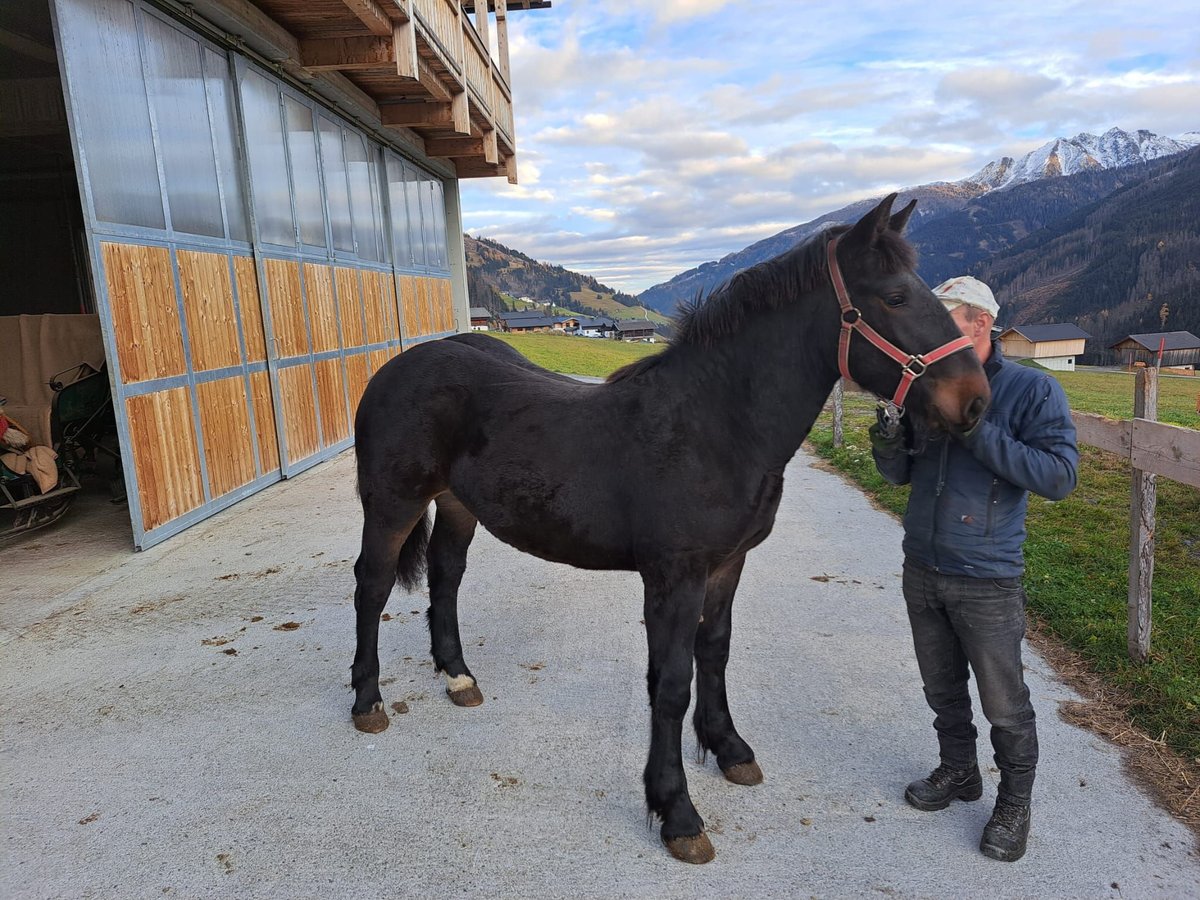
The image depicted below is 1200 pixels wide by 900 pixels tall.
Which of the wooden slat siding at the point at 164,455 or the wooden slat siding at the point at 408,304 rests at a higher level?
the wooden slat siding at the point at 408,304

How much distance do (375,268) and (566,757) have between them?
34.3 ft

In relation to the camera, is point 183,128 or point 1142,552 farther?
point 183,128

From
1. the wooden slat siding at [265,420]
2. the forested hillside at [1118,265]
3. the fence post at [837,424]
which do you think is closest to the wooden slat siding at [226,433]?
the wooden slat siding at [265,420]

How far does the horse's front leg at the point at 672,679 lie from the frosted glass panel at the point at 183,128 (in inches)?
255

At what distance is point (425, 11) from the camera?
8102 millimetres

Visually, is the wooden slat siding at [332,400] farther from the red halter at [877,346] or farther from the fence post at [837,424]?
the red halter at [877,346]

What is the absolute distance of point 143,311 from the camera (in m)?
5.93

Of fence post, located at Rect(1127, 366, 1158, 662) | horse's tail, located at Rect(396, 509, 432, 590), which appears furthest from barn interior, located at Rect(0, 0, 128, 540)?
fence post, located at Rect(1127, 366, 1158, 662)

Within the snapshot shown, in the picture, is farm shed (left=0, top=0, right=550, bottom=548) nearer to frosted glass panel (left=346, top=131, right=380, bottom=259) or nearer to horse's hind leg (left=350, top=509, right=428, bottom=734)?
frosted glass panel (left=346, top=131, right=380, bottom=259)

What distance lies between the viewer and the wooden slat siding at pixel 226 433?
681cm

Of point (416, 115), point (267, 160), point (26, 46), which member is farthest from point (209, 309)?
point (416, 115)

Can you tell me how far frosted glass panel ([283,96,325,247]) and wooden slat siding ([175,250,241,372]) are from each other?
84.9 inches

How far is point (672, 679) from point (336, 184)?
10.1 metres

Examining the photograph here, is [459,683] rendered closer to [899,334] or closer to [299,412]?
[899,334]
